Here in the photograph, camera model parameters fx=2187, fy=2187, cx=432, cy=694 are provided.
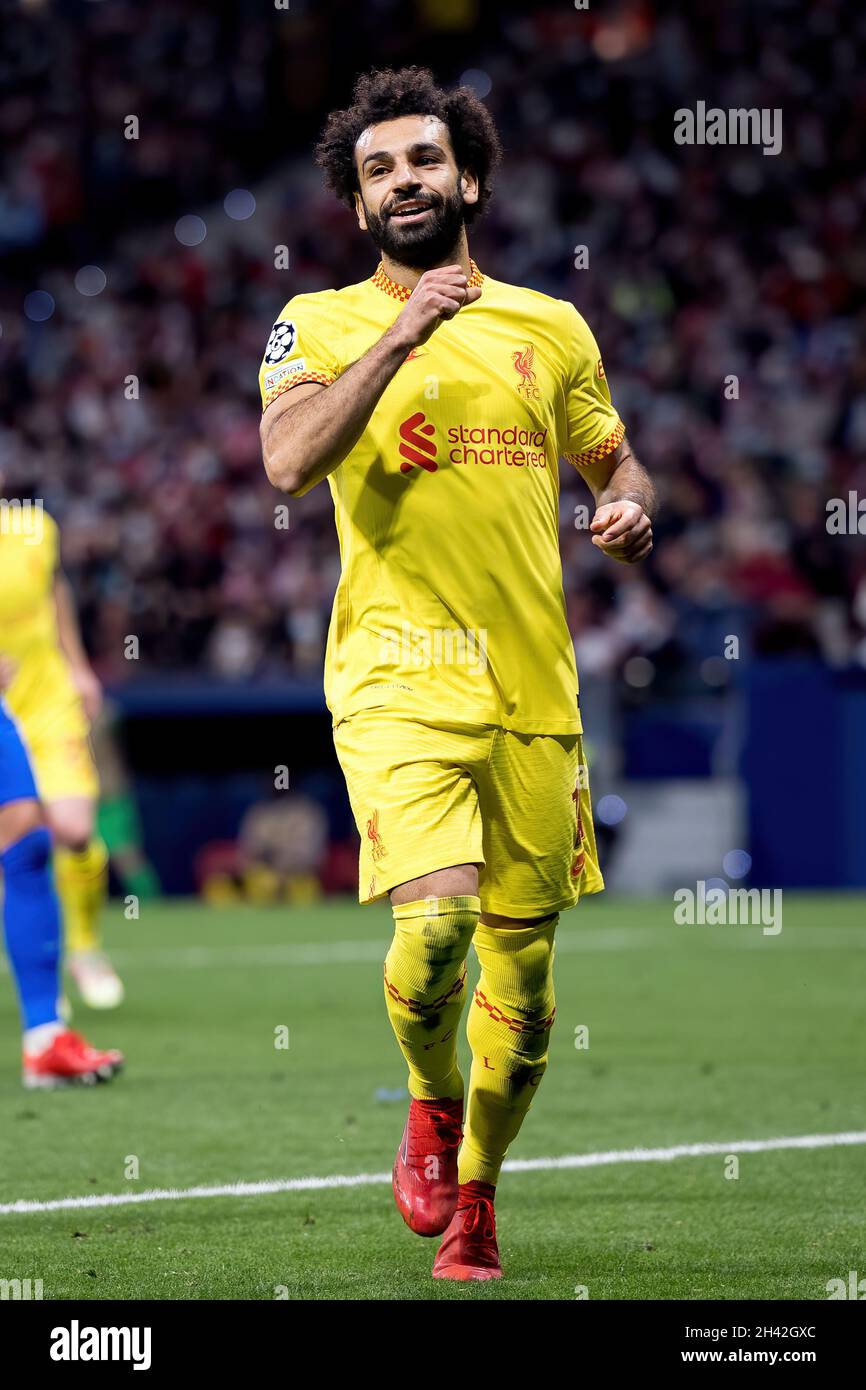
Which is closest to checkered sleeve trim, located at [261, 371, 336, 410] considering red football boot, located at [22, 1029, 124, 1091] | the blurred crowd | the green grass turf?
the green grass turf

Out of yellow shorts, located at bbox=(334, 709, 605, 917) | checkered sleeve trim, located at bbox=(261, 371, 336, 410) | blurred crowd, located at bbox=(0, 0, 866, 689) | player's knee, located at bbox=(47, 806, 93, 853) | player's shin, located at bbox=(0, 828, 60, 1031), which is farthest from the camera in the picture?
blurred crowd, located at bbox=(0, 0, 866, 689)

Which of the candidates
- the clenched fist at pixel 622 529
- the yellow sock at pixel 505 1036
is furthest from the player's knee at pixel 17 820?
the clenched fist at pixel 622 529

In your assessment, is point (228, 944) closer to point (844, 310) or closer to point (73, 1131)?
point (73, 1131)

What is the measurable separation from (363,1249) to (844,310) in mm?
16111

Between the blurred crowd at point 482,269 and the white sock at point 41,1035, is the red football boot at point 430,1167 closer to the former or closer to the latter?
the white sock at point 41,1035

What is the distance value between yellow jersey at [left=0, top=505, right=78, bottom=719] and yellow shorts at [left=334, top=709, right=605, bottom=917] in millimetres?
4651

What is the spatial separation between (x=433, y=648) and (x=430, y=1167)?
3.68 feet

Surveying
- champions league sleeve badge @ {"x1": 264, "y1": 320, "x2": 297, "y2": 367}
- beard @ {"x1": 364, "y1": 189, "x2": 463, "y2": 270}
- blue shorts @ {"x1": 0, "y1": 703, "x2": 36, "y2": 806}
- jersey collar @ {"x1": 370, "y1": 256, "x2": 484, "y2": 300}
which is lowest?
blue shorts @ {"x1": 0, "y1": 703, "x2": 36, "y2": 806}

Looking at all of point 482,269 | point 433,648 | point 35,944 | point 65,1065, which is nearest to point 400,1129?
point 65,1065

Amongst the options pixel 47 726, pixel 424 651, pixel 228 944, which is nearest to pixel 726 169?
pixel 228 944

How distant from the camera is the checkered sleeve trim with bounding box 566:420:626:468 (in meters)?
5.11

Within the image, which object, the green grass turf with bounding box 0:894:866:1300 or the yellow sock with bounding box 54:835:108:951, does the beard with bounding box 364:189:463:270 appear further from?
the yellow sock with bounding box 54:835:108:951

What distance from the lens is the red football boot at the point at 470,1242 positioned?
15.4 ft

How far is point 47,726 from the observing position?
31.1 feet
